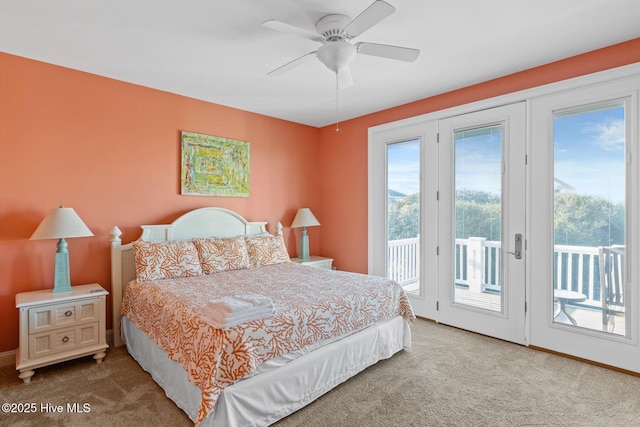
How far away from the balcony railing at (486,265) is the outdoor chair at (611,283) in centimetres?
4

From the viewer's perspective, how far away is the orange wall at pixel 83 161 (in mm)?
2756

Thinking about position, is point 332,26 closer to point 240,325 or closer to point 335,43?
point 335,43

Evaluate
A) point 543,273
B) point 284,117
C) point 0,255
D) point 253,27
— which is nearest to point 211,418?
point 0,255

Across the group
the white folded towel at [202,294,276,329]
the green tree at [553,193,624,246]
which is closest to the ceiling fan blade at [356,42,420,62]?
the white folded towel at [202,294,276,329]

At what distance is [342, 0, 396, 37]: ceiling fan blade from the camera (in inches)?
68.5

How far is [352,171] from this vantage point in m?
4.73

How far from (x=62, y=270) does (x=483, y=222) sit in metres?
3.99

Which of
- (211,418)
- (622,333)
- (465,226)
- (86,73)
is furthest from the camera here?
(465,226)

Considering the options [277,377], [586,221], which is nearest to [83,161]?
[277,377]

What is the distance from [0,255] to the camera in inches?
107

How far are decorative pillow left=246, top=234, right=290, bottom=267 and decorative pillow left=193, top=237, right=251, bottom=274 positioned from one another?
0.09 meters

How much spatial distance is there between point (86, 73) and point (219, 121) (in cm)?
137

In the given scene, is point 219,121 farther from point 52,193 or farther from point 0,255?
point 0,255

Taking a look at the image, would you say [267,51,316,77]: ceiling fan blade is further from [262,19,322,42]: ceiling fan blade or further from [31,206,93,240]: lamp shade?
[31,206,93,240]: lamp shade
